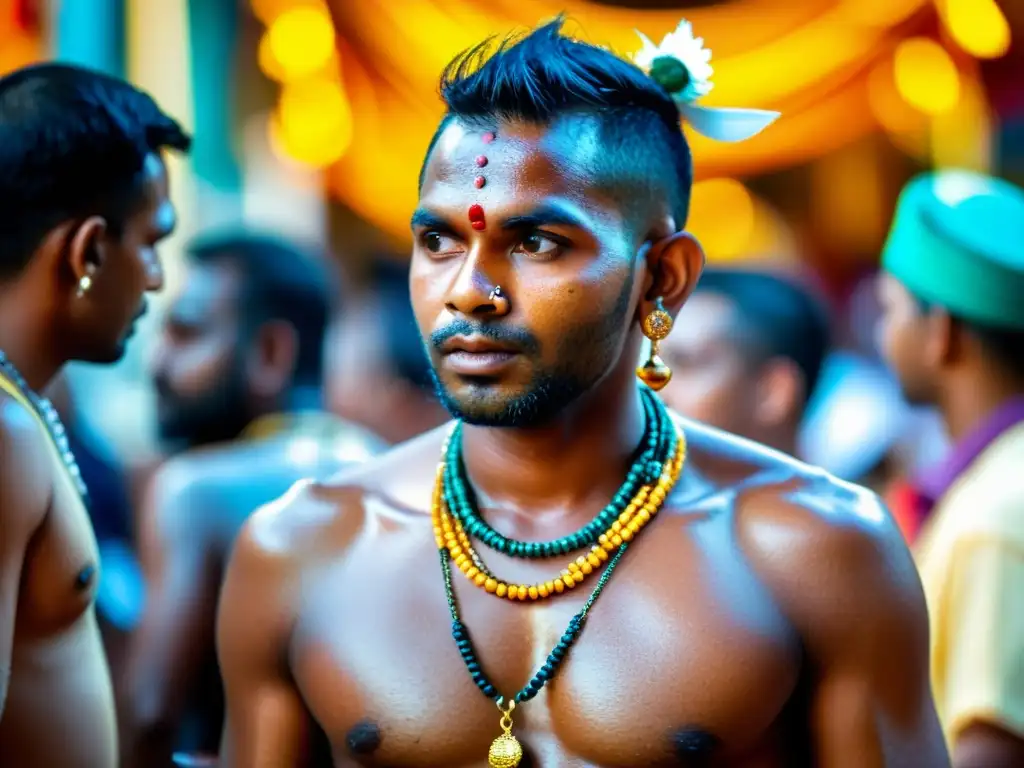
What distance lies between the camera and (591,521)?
2439 millimetres

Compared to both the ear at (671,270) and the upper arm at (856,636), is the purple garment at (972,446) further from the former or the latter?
the ear at (671,270)

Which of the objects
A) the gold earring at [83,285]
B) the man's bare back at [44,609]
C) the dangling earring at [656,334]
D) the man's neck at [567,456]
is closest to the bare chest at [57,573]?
the man's bare back at [44,609]

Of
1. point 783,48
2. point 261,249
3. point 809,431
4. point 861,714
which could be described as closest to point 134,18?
point 261,249

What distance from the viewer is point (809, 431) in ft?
18.5

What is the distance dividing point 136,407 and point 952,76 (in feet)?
14.5

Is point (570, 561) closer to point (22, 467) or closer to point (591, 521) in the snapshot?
point (591, 521)

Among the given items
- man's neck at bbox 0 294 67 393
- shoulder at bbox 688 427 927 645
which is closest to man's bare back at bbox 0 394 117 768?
man's neck at bbox 0 294 67 393

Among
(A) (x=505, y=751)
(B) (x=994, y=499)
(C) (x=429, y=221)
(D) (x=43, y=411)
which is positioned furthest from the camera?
(B) (x=994, y=499)

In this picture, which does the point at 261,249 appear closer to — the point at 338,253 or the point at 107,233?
the point at 107,233

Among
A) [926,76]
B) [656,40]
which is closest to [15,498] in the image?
[656,40]

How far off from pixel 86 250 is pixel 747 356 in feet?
7.77

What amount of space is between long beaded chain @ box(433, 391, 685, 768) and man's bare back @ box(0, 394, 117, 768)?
2.34 feet

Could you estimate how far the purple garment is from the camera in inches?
132

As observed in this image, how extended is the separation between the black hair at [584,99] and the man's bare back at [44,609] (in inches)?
35.0
